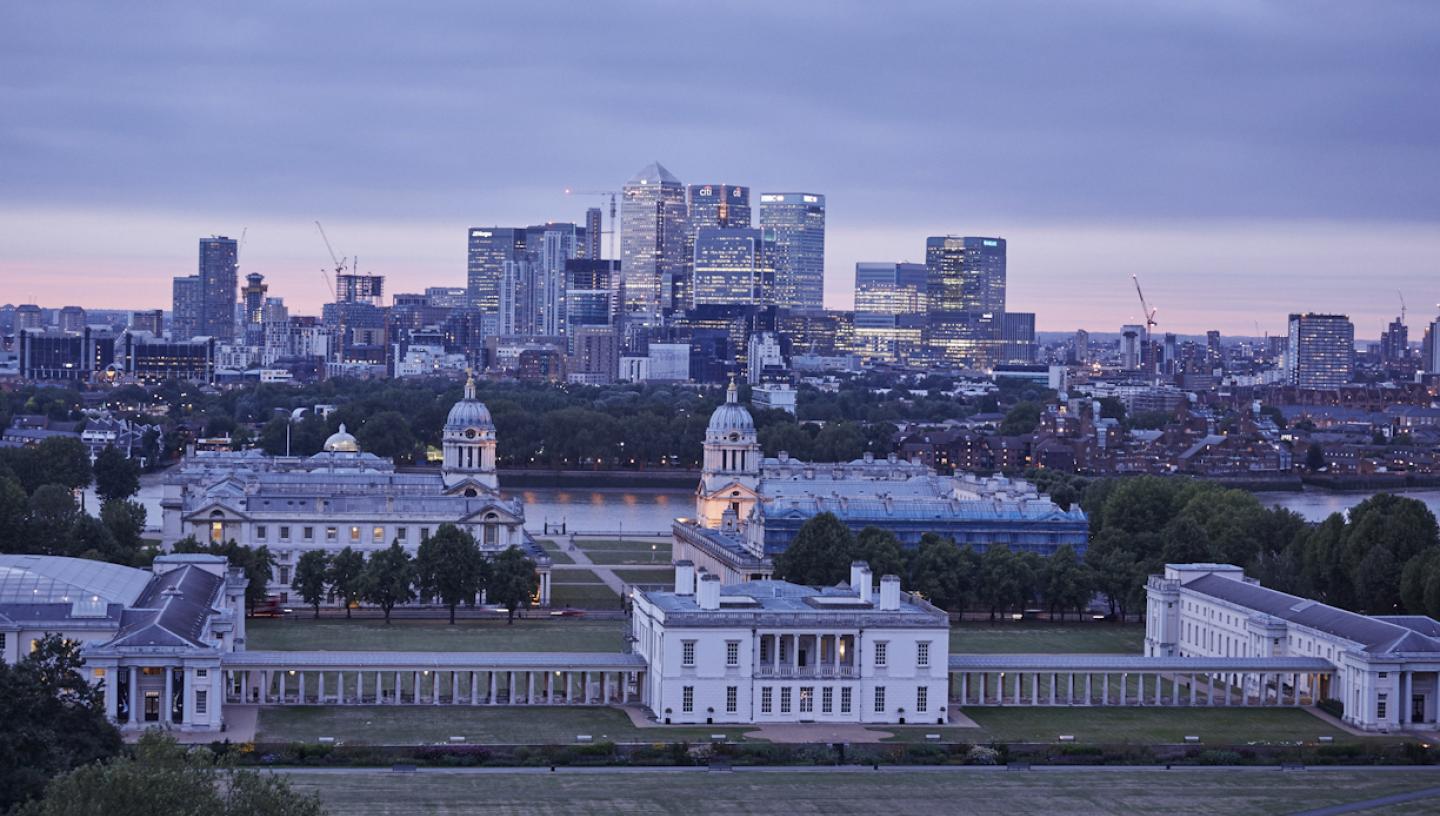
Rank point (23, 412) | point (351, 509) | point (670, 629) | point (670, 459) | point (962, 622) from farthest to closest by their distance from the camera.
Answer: point (23, 412), point (670, 459), point (351, 509), point (962, 622), point (670, 629)

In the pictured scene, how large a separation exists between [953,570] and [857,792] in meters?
29.3

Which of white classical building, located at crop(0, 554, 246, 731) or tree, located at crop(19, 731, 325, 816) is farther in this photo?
white classical building, located at crop(0, 554, 246, 731)

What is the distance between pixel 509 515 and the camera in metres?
83.4

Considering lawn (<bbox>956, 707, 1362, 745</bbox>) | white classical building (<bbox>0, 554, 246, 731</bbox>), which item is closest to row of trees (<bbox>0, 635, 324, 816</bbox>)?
white classical building (<bbox>0, 554, 246, 731</bbox>)

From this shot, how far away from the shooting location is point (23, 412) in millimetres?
185375

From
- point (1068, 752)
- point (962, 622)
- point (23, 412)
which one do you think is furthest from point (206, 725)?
point (23, 412)

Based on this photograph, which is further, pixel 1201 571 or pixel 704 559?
pixel 704 559

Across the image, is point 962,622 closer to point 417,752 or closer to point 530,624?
point 530,624

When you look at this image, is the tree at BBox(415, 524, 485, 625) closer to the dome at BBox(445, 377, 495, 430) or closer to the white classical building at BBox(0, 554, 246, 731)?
the white classical building at BBox(0, 554, 246, 731)

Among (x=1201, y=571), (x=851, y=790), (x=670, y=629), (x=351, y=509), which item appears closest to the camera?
(x=851, y=790)

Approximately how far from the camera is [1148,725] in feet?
186

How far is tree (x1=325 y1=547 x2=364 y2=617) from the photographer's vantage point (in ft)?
242

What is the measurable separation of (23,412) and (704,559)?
11098cm

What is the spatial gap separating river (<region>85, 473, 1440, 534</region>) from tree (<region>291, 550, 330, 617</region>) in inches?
938
